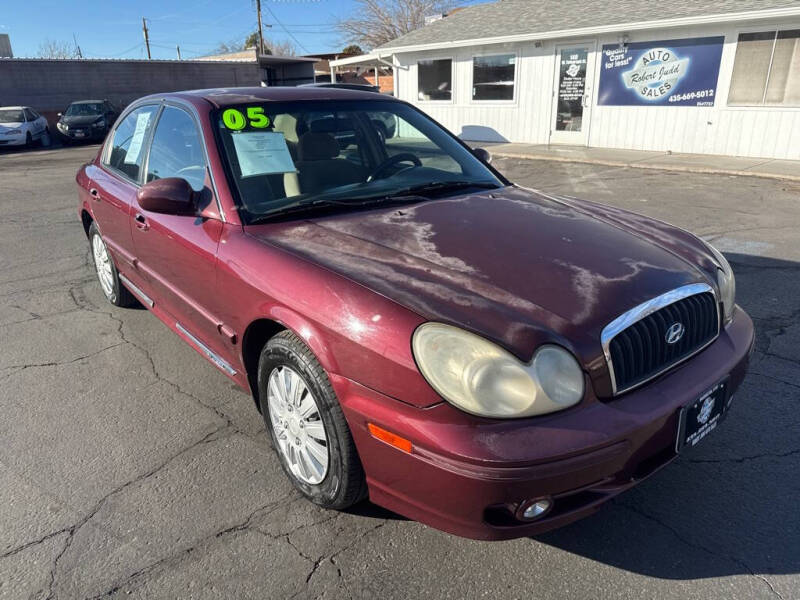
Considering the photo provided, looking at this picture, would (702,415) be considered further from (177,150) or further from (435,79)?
(435,79)

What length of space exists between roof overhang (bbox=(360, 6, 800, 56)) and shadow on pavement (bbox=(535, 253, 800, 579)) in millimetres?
10646

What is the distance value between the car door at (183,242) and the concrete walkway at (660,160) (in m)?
10.1

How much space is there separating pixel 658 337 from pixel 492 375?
28.3 inches

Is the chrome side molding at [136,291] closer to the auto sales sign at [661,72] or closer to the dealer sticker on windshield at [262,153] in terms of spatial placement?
the dealer sticker on windshield at [262,153]

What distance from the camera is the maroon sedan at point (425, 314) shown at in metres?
1.83

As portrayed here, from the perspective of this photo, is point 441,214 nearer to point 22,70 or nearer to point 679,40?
point 679,40

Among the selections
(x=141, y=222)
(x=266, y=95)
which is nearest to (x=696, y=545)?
(x=266, y=95)

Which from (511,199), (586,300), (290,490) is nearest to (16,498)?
(290,490)

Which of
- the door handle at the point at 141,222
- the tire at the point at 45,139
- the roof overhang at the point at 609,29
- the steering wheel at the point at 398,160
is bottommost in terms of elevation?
the tire at the point at 45,139

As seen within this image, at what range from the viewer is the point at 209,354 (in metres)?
3.08

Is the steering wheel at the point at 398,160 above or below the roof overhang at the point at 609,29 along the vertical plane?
below

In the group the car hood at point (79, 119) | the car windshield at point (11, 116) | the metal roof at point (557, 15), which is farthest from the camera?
the car hood at point (79, 119)

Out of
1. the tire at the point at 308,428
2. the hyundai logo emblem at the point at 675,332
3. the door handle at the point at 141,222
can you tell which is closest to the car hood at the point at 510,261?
the hyundai logo emblem at the point at 675,332

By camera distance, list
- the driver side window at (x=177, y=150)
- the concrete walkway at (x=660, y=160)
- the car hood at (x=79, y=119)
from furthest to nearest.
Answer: the car hood at (x=79, y=119) → the concrete walkway at (x=660, y=160) → the driver side window at (x=177, y=150)
